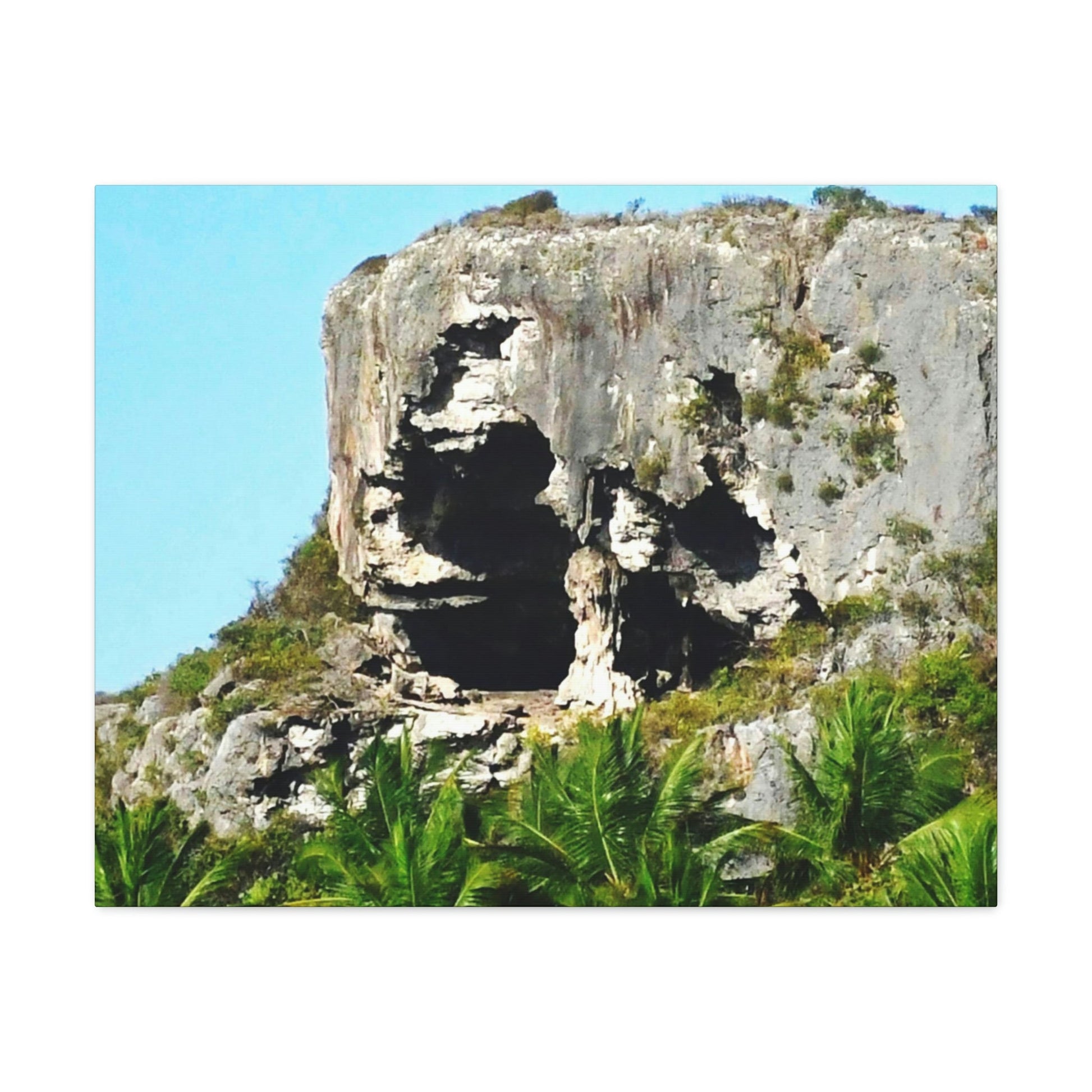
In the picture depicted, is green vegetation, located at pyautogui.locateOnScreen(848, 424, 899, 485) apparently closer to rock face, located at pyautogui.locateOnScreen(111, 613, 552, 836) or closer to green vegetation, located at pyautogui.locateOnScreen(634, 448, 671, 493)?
green vegetation, located at pyautogui.locateOnScreen(634, 448, 671, 493)

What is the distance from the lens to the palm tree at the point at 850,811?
49.0 ft

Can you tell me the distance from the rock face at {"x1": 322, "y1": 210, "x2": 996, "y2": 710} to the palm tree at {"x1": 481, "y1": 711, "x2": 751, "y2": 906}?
3.84 metres

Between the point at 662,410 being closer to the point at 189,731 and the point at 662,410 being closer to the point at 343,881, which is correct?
the point at 189,731

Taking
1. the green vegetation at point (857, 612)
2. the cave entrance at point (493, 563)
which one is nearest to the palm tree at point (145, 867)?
the green vegetation at point (857, 612)

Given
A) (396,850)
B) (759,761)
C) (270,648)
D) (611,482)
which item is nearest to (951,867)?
(759,761)

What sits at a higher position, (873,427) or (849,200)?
(849,200)

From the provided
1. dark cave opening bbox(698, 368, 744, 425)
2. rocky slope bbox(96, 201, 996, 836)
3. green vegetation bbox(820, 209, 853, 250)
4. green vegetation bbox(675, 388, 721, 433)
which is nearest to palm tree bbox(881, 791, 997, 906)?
rocky slope bbox(96, 201, 996, 836)

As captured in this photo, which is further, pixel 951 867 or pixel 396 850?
pixel 396 850

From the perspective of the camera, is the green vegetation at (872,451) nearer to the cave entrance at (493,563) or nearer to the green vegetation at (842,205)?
the green vegetation at (842,205)

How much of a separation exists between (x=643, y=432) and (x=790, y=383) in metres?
2.10

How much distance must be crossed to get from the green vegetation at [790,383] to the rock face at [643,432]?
3 centimetres

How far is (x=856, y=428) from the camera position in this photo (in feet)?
65.9

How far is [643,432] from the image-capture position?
2253 centimetres

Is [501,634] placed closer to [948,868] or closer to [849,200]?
[849,200]
